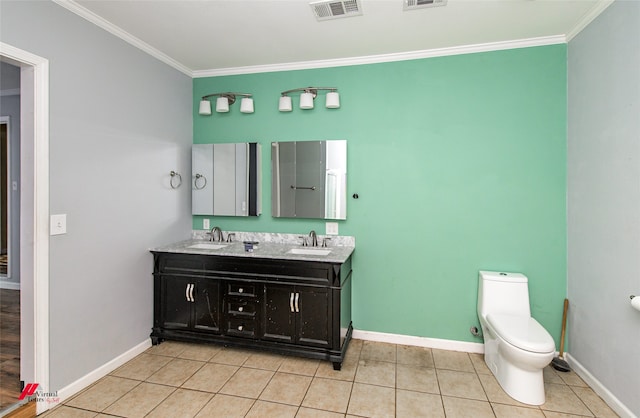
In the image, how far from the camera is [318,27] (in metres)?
2.32

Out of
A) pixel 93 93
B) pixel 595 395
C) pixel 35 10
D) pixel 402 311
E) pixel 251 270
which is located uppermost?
pixel 35 10

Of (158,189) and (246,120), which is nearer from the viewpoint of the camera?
(158,189)

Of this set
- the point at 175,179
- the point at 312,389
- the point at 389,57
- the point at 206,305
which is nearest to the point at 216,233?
the point at 175,179

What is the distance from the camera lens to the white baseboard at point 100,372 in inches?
79.1

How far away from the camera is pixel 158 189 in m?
2.79

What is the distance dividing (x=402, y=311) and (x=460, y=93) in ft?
6.32

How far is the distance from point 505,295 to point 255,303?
1.94 m

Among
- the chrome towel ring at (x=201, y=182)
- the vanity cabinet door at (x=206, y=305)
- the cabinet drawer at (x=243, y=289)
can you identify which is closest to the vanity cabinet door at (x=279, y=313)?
the cabinet drawer at (x=243, y=289)

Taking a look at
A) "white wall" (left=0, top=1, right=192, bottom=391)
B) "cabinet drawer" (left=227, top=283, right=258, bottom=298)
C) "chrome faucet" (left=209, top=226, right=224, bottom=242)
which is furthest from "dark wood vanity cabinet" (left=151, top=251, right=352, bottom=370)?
"chrome faucet" (left=209, top=226, right=224, bottom=242)

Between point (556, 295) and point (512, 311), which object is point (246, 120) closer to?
point (512, 311)

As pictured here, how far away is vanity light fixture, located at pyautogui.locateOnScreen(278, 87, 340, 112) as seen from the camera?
276cm

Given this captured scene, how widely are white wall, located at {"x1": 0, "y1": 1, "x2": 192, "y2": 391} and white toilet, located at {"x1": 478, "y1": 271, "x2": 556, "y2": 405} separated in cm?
276

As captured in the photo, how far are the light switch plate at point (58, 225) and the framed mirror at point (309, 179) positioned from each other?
1.54m

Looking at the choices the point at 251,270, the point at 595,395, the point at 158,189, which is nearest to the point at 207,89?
the point at 158,189
